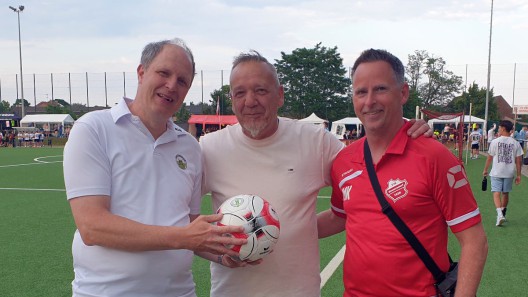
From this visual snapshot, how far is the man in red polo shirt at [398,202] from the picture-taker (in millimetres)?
2436

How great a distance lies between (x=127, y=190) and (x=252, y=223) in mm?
707

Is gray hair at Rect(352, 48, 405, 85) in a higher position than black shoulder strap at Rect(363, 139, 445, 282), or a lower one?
higher

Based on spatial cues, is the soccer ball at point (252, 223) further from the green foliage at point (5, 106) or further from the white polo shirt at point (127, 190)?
the green foliage at point (5, 106)

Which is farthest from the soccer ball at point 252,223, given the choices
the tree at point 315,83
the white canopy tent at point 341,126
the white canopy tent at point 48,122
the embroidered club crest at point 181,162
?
the tree at point 315,83

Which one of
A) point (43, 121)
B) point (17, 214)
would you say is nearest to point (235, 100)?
point (17, 214)

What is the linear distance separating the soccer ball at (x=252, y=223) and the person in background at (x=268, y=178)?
474mm

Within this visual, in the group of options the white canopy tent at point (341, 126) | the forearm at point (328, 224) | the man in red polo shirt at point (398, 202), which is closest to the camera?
the man in red polo shirt at point (398, 202)

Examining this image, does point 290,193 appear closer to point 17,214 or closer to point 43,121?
point 17,214

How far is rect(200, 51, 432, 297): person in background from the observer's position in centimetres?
298

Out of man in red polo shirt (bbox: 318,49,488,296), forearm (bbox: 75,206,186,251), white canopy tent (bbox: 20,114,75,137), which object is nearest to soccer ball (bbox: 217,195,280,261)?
forearm (bbox: 75,206,186,251)

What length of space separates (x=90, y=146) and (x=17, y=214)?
9.63m

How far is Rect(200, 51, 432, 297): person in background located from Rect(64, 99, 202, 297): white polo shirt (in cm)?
44

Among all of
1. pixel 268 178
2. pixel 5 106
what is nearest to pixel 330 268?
pixel 268 178

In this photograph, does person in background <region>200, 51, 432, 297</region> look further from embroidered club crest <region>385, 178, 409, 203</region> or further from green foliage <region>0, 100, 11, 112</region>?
green foliage <region>0, 100, 11, 112</region>
